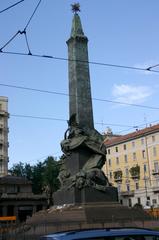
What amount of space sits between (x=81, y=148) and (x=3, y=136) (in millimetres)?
53784

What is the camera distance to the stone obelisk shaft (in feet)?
76.6

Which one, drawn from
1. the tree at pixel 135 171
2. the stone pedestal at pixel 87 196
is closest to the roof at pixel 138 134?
the tree at pixel 135 171

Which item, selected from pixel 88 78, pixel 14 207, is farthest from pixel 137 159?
pixel 88 78

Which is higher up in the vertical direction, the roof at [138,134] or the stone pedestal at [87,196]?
the roof at [138,134]

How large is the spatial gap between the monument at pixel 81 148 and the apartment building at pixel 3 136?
50.3 m

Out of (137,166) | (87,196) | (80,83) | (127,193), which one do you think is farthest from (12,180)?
(87,196)

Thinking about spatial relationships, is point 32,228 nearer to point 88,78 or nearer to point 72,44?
point 88,78

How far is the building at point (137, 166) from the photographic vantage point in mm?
64125

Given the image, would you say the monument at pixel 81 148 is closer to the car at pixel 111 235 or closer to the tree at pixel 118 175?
the car at pixel 111 235

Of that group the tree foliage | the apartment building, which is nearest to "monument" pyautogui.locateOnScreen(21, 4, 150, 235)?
the tree foliage

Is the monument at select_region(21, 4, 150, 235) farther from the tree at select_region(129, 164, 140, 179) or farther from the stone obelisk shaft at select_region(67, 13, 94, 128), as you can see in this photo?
the tree at select_region(129, 164, 140, 179)

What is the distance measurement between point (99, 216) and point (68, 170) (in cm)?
398

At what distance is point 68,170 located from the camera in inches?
887

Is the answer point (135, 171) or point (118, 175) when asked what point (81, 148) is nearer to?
point (135, 171)
